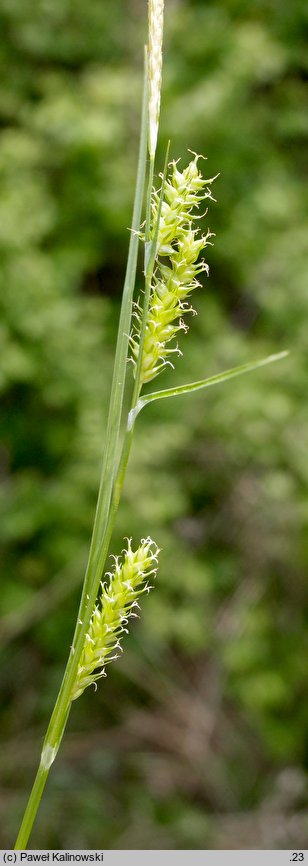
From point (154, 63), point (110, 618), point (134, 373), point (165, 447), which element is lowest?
point (110, 618)

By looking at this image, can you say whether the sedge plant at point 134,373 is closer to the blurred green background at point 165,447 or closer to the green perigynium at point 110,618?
the green perigynium at point 110,618

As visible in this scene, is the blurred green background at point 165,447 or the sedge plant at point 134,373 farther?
the blurred green background at point 165,447

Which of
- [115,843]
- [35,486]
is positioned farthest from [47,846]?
[35,486]

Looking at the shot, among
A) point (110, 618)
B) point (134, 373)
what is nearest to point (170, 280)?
point (134, 373)

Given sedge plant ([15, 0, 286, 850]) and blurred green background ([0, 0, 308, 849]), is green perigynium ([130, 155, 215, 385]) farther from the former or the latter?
blurred green background ([0, 0, 308, 849])

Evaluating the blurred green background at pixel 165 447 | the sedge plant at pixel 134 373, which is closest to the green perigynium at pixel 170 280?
the sedge plant at pixel 134 373

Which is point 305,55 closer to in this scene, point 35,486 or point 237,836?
point 35,486

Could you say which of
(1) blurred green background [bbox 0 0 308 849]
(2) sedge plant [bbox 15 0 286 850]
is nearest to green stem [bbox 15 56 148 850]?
(2) sedge plant [bbox 15 0 286 850]

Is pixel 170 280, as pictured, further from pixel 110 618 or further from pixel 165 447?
pixel 165 447
